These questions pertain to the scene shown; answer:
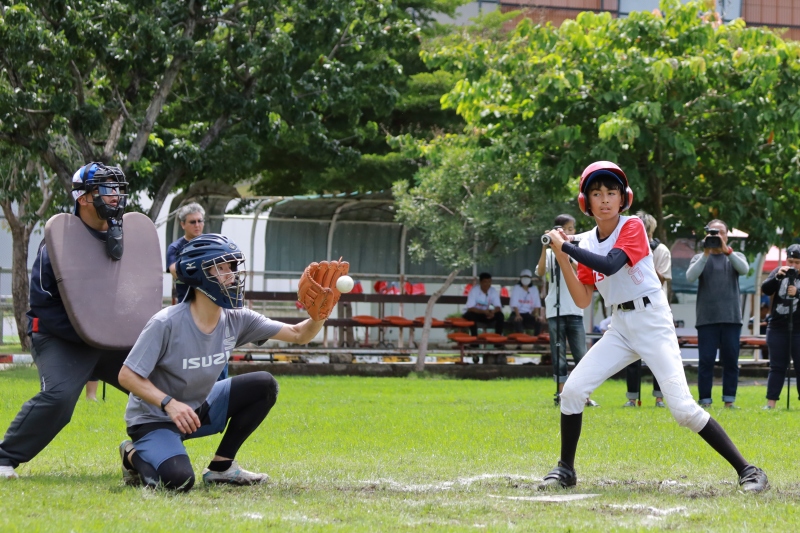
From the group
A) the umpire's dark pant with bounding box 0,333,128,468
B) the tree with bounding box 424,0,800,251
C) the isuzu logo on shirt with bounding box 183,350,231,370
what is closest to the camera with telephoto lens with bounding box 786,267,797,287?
the tree with bounding box 424,0,800,251

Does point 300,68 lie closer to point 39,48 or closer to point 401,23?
point 401,23

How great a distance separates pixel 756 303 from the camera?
74.7ft

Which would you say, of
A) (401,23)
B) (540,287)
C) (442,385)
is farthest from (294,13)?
(540,287)

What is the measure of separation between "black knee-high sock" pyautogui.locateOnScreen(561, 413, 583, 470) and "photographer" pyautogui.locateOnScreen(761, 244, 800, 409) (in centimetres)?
651

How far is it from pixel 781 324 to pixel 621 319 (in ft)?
22.3

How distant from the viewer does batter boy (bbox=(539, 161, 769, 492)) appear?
6.39 m

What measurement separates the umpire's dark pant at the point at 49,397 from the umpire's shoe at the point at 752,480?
349 centimetres

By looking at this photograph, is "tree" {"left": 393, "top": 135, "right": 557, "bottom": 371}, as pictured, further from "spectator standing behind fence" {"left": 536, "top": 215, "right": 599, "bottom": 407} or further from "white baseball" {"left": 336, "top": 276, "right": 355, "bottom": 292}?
"white baseball" {"left": 336, "top": 276, "right": 355, "bottom": 292}

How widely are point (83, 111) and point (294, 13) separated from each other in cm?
377

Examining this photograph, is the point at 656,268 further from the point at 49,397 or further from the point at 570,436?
the point at 49,397

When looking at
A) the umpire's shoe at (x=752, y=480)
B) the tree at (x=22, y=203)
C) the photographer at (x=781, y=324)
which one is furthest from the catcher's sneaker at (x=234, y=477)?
the tree at (x=22, y=203)

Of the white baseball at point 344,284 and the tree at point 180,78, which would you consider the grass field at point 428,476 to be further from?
the tree at point 180,78

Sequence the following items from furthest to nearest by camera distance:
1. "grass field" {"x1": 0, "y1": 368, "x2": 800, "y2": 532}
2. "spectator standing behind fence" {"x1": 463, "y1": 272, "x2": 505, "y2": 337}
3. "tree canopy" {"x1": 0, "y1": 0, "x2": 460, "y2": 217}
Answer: "spectator standing behind fence" {"x1": 463, "y1": 272, "x2": 505, "y2": 337} → "tree canopy" {"x1": 0, "y1": 0, "x2": 460, "y2": 217} → "grass field" {"x1": 0, "y1": 368, "x2": 800, "y2": 532}

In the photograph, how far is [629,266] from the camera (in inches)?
256
